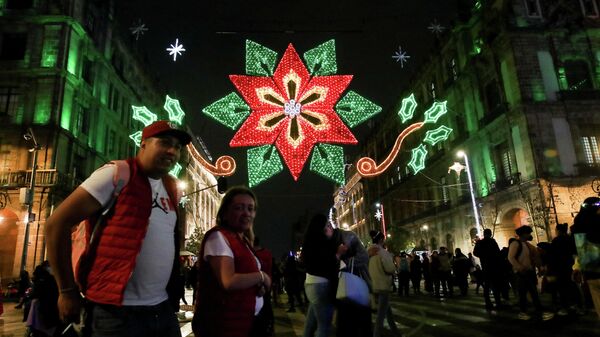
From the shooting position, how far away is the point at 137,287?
2203mm

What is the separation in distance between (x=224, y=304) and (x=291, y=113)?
609 centimetres

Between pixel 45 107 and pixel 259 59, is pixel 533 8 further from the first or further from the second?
pixel 45 107

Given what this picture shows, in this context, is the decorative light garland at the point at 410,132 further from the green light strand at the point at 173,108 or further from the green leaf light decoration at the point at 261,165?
the green light strand at the point at 173,108

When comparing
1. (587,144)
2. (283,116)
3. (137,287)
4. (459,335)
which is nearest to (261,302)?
(137,287)

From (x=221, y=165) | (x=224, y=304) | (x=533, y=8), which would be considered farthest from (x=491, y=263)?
(x=533, y=8)

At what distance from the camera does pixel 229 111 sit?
8.32 meters

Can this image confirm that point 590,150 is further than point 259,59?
Yes

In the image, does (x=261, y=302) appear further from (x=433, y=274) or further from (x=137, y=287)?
(x=433, y=274)

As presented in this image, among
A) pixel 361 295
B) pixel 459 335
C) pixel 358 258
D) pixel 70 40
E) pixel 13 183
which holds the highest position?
pixel 70 40

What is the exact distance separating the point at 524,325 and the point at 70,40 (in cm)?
2858

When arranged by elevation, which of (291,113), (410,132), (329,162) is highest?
(291,113)

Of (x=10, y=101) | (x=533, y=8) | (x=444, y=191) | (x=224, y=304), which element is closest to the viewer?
(x=224, y=304)

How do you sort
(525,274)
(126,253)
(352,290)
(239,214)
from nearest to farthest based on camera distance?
(126,253), (239,214), (352,290), (525,274)

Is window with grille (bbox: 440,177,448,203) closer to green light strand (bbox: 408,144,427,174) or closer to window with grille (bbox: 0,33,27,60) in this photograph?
green light strand (bbox: 408,144,427,174)
